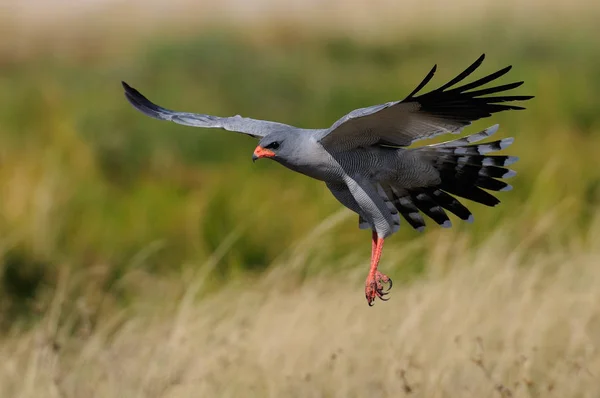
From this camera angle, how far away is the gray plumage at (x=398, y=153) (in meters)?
3.58

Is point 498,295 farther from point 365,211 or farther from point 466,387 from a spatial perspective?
point 365,211

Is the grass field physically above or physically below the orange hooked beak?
below

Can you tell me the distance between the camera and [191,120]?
427 centimetres

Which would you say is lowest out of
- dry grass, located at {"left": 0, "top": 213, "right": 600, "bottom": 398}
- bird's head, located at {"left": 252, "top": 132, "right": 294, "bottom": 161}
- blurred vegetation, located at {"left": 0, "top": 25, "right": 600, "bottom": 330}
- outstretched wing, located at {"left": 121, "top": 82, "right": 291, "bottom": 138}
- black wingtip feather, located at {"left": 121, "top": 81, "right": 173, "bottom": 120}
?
blurred vegetation, located at {"left": 0, "top": 25, "right": 600, "bottom": 330}

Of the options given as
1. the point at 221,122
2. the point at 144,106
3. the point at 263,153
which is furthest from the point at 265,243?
the point at 263,153

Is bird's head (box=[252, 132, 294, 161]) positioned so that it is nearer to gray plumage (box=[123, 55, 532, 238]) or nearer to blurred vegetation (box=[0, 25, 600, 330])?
gray plumage (box=[123, 55, 532, 238])

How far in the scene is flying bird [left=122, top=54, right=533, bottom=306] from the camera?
357cm

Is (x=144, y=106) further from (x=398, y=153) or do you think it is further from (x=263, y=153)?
(x=398, y=153)

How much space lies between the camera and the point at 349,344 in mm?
6887

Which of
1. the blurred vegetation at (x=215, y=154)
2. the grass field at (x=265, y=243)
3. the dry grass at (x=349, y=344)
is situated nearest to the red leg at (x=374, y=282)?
the dry grass at (x=349, y=344)

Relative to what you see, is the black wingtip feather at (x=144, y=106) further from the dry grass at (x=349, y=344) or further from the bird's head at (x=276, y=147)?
the dry grass at (x=349, y=344)

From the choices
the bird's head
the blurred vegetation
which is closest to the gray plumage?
the bird's head

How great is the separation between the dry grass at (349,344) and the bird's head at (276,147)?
2.42m

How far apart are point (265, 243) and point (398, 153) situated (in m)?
6.30
